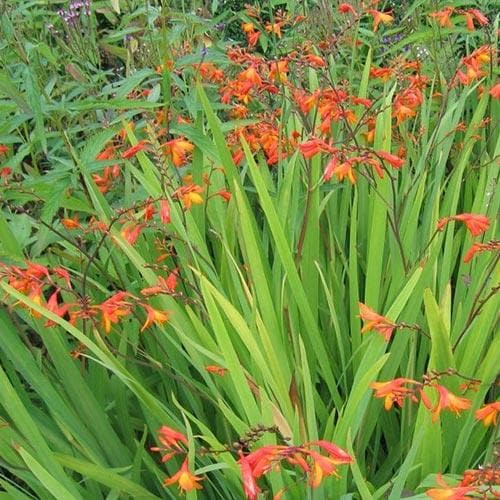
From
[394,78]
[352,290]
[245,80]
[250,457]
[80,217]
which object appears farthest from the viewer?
[394,78]

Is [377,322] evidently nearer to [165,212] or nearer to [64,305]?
[165,212]

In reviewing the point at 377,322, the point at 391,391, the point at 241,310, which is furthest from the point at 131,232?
the point at 391,391

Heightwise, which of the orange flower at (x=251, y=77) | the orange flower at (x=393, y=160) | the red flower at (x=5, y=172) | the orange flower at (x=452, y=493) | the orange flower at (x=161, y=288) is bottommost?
the orange flower at (x=452, y=493)

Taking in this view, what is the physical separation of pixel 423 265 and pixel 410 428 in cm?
33

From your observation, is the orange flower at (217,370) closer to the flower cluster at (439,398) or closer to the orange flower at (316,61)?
the flower cluster at (439,398)

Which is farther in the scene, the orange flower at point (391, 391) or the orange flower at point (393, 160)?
the orange flower at point (393, 160)

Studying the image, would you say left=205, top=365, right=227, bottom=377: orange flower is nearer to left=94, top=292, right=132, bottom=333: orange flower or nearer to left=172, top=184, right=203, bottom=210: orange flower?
left=94, top=292, right=132, bottom=333: orange flower

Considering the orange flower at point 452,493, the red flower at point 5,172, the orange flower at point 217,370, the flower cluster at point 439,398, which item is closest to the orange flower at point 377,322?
the flower cluster at point 439,398

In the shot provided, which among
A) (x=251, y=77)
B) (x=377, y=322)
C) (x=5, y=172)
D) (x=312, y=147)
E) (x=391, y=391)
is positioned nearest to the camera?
(x=391, y=391)

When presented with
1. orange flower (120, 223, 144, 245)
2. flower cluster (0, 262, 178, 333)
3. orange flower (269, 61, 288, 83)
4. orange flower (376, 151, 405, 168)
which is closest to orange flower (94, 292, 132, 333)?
flower cluster (0, 262, 178, 333)

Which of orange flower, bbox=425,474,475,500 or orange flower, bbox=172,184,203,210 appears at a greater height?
→ orange flower, bbox=172,184,203,210

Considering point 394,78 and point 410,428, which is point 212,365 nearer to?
point 410,428

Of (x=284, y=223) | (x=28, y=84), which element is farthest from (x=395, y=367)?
(x=28, y=84)

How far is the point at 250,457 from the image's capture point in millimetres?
997
